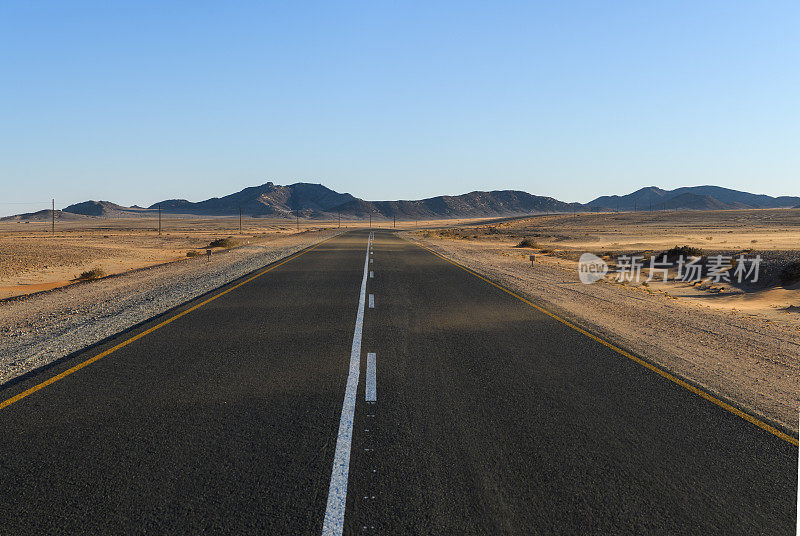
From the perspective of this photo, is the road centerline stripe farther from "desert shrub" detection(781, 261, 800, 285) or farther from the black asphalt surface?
"desert shrub" detection(781, 261, 800, 285)

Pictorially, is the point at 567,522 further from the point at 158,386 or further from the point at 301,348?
the point at 301,348

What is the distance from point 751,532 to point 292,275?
1768 cm

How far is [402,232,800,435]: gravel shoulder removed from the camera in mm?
6598

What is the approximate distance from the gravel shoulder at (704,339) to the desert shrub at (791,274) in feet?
16.3

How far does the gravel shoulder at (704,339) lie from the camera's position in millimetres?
6598

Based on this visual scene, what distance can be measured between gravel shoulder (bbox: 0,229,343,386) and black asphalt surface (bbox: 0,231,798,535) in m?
0.99

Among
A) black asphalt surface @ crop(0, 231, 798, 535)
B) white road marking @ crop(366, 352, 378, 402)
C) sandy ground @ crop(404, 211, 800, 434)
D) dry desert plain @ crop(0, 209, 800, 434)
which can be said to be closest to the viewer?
black asphalt surface @ crop(0, 231, 798, 535)

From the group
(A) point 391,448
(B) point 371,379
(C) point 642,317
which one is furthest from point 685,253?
(A) point 391,448

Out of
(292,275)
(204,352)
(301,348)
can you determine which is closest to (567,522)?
(301,348)

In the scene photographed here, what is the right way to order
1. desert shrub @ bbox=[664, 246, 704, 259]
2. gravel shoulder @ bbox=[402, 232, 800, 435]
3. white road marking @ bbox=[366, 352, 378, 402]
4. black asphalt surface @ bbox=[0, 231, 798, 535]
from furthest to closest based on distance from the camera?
desert shrub @ bbox=[664, 246, 704, 259], gravel shoulder @ bbox=[402, 232, 800, 435], white road marking @ bbox=[366, 352, 378, 402], black asphalt surface @ bbox=[0, 231, 798, 535]

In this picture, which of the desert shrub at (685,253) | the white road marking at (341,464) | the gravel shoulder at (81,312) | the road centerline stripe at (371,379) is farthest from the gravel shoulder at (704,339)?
the desert shrub at (685,253)

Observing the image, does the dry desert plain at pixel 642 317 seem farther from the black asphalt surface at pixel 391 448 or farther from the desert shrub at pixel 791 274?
the black asphalt surface at pixel 391 448

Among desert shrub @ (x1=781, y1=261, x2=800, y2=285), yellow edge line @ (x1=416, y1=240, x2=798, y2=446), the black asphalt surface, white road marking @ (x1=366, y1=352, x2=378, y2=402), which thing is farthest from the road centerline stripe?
desert shrub @ (x1=781, y1=261, x2=800, y2=285)

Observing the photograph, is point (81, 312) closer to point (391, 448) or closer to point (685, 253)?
point (391, 448)
